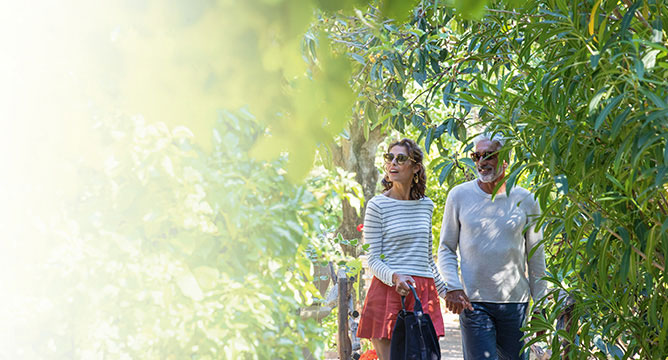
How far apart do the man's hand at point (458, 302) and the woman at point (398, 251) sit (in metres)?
0.16

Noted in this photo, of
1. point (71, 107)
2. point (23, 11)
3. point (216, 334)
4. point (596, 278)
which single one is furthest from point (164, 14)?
point (596, 278)

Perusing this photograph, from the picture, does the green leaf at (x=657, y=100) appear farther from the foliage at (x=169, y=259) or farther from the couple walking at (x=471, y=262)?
the couple walking at (x=471, y=262)

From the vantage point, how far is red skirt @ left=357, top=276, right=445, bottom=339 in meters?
3.49

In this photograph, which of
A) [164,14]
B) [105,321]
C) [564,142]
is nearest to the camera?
[164,14]

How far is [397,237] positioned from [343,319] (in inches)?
83.5

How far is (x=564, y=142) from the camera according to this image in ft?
6.89

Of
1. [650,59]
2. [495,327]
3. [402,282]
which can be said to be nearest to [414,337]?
[402,282]

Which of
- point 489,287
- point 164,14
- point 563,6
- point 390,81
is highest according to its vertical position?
point 390,81

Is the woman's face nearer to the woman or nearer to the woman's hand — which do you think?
the woman

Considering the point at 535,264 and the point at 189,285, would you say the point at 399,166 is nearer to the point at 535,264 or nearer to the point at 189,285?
the point at 535,264

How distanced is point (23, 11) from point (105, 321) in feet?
2.96

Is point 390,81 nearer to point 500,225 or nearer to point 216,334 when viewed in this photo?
point 500,225

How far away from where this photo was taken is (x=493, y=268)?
3.38 meters

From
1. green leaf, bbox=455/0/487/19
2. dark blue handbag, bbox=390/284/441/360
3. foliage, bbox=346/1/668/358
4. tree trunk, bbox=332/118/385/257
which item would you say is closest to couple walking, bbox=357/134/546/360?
dark blue handbag, bbox=390/284/441/360
